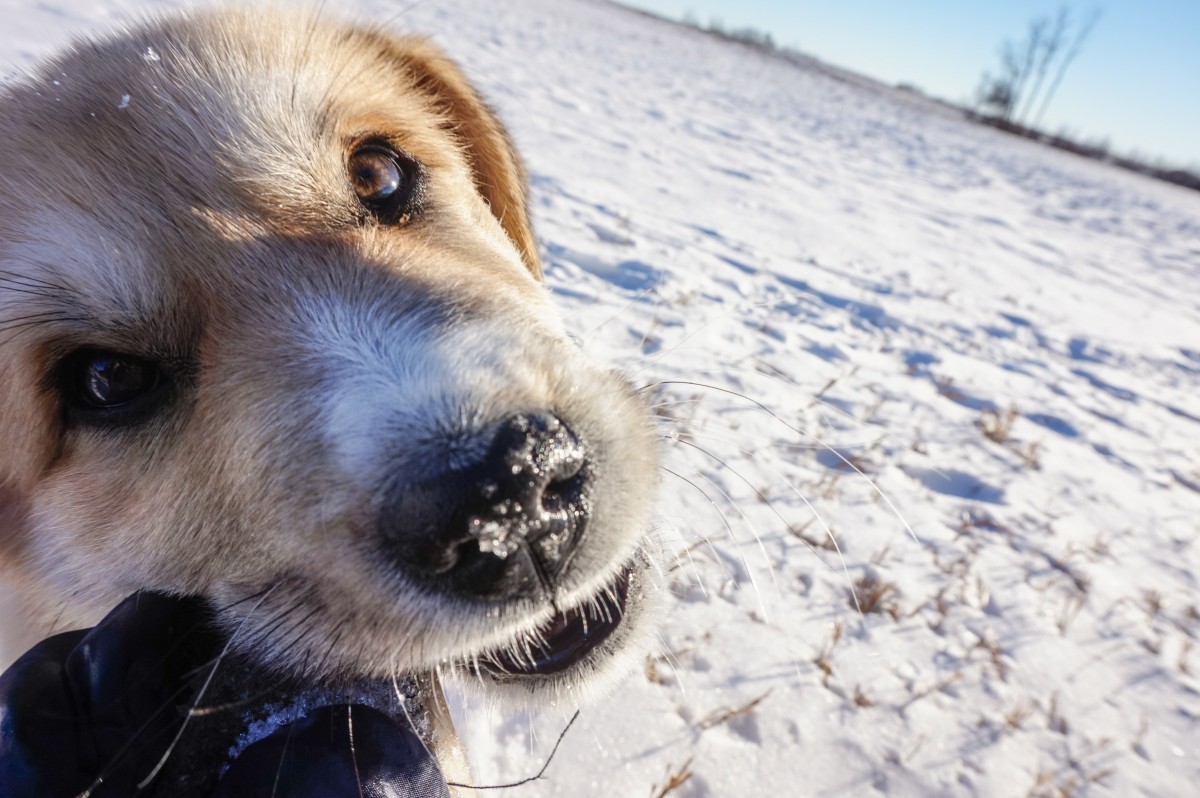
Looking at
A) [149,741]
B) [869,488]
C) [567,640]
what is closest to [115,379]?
[149,741]

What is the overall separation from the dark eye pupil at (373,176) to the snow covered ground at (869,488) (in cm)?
87

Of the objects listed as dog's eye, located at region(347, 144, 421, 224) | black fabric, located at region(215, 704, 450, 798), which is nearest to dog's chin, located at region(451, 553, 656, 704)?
black fabric, located at region(215, 704, 450, 798)

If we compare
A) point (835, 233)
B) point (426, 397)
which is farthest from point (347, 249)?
point (835, 233)

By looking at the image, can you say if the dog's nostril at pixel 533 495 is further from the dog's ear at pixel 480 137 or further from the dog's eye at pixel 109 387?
the dog's ear at pixel 480 137

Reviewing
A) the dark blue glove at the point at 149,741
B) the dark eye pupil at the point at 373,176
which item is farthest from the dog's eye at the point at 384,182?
the dark blue glove at the point at 149,741

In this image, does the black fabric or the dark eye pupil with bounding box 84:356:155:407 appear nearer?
the black fabric

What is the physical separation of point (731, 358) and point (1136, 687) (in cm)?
246

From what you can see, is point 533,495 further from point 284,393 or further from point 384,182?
point 384,182

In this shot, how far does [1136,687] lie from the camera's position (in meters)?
2.87

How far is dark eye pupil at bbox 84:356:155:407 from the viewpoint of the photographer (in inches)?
60.4

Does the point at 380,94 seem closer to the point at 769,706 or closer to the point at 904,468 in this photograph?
the point at 769,706

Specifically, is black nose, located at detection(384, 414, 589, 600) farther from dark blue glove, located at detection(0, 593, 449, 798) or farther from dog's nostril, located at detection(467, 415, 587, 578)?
dark blue glove, located at detection(0, 593, 449, 798)

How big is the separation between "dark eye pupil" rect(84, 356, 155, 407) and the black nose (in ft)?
2.52

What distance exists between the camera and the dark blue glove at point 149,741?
1296 millimetres
